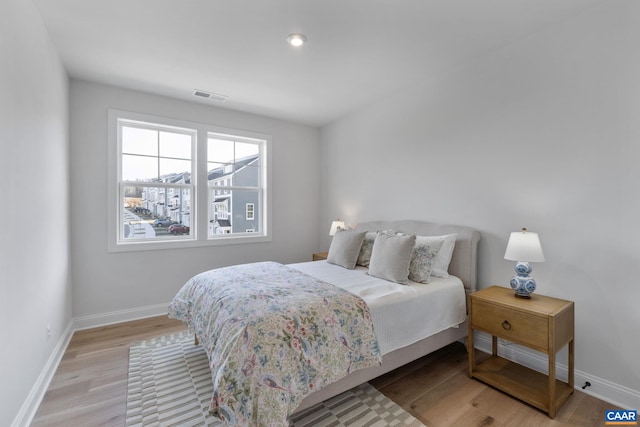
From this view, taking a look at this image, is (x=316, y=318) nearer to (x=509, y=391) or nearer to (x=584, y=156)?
(x=509, y=391)

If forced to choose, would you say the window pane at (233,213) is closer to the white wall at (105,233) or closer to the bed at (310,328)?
the white wall at (105,233)

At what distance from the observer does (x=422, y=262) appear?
99.7 inches

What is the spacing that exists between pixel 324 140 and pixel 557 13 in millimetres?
3135

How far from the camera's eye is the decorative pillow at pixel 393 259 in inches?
97.0

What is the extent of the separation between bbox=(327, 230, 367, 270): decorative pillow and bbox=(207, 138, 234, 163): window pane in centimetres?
207

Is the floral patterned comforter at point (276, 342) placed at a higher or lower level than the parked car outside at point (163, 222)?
lower

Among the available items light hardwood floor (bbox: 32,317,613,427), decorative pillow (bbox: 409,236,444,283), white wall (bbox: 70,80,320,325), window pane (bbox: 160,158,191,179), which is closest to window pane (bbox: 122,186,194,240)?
window pane (bbox: 160,158,191,179)

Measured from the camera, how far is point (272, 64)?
2773mm

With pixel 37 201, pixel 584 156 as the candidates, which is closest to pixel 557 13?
pixel 584 156

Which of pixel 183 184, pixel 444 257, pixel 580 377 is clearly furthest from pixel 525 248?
pixel 183 184

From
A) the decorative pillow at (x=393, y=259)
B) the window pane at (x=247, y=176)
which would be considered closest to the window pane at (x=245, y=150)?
the window pane at (x=247, y=176)

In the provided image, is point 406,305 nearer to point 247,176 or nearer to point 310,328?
point 310,328

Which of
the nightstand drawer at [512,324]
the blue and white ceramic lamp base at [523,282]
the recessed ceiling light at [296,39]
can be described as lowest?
the nightstand drawer at [512,324]

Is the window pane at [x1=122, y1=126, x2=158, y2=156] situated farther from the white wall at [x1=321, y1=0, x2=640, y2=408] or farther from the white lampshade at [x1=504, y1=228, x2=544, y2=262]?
the white lampshade at [x1=504, y1=228, x2=544, y2=262]
